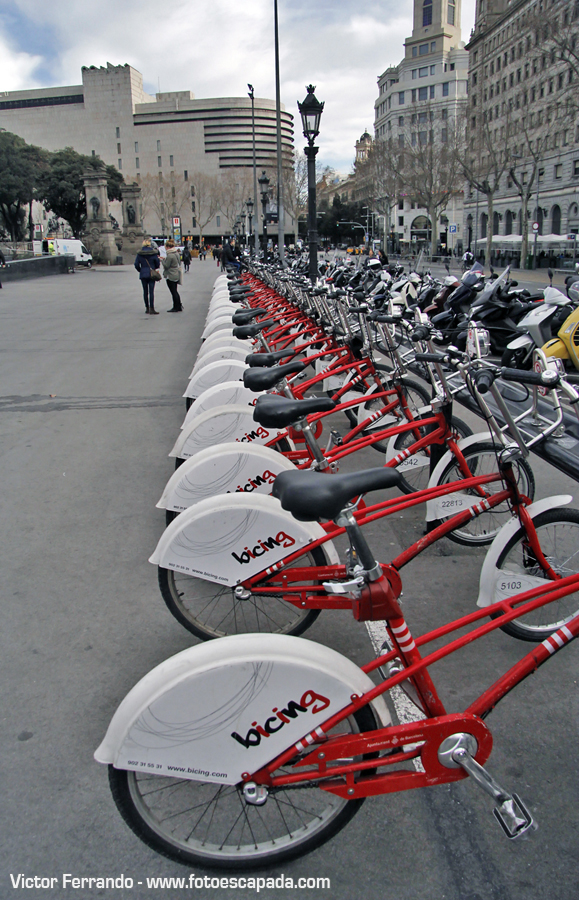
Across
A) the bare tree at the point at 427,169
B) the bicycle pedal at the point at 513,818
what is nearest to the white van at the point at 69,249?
the bare tree at the point at 427,169

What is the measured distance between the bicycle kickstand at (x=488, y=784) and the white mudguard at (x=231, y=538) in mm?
1133

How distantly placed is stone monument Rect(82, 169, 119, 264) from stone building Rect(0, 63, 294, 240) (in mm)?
68593

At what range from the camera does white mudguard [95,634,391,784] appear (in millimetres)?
1828

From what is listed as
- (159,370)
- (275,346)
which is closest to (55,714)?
(275,346)

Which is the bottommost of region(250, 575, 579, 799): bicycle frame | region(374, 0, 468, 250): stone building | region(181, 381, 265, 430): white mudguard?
region(250, 575, 579, 799): bicycle frame

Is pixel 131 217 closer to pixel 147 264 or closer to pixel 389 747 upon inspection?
pixel 147 264

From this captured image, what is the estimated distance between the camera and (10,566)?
3.95 meters

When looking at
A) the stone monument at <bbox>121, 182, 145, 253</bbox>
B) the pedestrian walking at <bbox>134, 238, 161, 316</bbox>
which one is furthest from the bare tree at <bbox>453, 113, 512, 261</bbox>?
the pedestrian walking at <bbox>134, 238, 161, 316</bbox>

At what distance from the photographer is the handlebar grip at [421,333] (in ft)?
12.7

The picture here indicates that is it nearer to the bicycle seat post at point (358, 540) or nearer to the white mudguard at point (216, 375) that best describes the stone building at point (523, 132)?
the white mudguard at point (216, 375)

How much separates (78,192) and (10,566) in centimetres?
6651

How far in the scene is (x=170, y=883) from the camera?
196cm

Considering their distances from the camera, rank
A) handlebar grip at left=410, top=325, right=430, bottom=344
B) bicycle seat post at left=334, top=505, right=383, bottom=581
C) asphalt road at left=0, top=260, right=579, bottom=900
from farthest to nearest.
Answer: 1. handlebar grip at left=410, top=325, right=430, bottom=344
2. asphalt road at left=0, top=260, right=579, bottom=900
3. bicycle seat post at left=334, top=505, right=383, bottom=581

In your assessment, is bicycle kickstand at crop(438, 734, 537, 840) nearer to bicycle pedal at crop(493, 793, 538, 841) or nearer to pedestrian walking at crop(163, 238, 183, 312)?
bicycle pedal at crop(493, 793, 538, 841)
